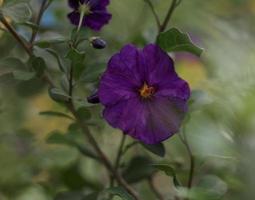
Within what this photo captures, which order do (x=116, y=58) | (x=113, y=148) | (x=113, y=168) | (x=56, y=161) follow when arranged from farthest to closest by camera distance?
(x=113, y=148), (x=56, y=161), (x=113, y=168), (x=116, y=58)

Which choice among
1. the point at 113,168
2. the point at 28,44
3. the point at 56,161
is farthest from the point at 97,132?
the point at 28,44

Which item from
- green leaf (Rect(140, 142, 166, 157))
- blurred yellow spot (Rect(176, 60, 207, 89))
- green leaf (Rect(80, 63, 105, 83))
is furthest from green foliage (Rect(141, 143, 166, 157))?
blurred yellow spot (Rect(176, 60, 207, 89))

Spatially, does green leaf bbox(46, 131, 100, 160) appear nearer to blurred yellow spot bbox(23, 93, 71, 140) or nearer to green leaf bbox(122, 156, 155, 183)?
green leaf bbox(122, 156, 155, 183)

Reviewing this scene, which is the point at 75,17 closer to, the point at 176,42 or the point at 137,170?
the point at 176,42

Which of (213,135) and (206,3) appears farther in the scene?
(206,3)

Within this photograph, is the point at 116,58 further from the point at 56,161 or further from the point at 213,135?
the point at 56,161

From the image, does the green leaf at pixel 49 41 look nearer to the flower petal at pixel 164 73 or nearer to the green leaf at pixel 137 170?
the flower petal at pixel 164 73

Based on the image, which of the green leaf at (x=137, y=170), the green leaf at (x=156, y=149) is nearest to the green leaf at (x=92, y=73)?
the green leaf at (x=156, y=149)
